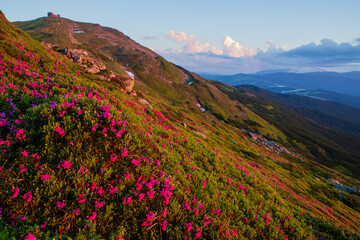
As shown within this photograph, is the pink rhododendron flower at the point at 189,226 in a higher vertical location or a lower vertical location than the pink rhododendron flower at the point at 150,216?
lower

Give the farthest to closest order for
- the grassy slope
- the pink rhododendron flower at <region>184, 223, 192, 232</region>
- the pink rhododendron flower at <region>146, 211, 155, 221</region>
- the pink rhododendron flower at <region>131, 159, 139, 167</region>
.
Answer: the pink rhododendron flower at <region>131, 159, 139, 167</region> < the pink rhododendron flower at <region>184, 223, 192, 232</region> < the pink rhododendron flower at <region>146, 211, 155, 221</region> < the grassy slope

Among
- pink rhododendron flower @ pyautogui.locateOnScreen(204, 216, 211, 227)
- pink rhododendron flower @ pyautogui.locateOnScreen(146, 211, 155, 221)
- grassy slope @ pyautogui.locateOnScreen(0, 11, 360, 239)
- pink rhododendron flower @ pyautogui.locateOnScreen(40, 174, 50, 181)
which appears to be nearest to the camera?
grassy slope @ pyautogui.locateOnScreen(0, 11, 360, 239)

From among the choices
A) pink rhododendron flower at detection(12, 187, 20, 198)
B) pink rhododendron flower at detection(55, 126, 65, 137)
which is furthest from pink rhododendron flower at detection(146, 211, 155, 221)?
pink rhododendron flower at detection(55, 126, 65, 137)

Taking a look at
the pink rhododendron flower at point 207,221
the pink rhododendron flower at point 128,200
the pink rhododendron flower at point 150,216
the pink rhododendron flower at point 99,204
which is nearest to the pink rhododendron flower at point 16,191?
the pink rhododendron flower at point 99,204

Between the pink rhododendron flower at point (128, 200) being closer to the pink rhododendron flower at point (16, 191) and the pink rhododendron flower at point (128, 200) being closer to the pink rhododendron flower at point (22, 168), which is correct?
the pink rhododendron flower at point (16, 191)

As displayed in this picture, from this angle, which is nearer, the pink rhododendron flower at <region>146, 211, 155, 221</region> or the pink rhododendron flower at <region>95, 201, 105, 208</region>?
the pink rhododendron flower at <region>95, 201, 105, 208</region>

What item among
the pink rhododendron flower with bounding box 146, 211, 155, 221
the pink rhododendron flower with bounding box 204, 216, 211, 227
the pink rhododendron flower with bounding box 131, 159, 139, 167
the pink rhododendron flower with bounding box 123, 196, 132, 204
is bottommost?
the pink rhododendron flower with bounding box 204, 216, 211, 227

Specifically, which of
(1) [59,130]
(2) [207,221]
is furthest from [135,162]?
(2) [207,221]

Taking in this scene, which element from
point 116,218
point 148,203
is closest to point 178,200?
point 148,203

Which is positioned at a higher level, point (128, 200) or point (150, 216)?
point (128, 200)

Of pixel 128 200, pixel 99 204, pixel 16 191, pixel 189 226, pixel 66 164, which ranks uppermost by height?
pixel 66 164

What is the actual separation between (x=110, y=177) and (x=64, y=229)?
1757 millimetres

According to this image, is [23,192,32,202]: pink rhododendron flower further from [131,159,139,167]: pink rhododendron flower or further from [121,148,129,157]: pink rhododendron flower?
[131,159,139,167]: pink rhododendron flower

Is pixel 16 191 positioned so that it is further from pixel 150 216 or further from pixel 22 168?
pixel 150 216
